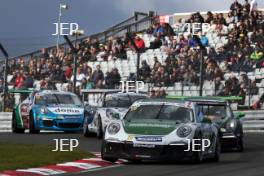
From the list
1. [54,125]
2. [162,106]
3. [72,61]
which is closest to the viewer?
[162,106]

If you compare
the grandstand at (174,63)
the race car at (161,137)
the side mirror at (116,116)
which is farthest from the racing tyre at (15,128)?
the race car at (161,137)

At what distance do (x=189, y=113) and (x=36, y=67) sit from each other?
1674 cm

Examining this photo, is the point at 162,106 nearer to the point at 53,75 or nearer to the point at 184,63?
the point at 184,63

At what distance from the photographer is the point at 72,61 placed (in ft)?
99.1

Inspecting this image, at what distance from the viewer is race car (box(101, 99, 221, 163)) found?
47.0 ft

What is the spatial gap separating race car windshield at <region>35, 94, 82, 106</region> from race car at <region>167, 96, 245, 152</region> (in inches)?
246

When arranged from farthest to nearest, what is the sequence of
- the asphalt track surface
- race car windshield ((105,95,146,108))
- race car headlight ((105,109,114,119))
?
1. race car windshield ((105,95,146,108))
2. race car headlight ((105,109,114,119))
3. the asphalt track surface

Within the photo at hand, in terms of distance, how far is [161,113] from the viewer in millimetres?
15625

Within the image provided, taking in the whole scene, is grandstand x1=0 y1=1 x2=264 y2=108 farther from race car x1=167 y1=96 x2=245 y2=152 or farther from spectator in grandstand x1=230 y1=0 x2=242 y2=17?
race car x1=167 y1=96 x2=245 y2=152

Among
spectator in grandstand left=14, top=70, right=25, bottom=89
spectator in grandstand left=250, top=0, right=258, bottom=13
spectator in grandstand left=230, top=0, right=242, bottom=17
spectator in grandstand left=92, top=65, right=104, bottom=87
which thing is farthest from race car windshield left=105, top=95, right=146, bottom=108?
spectator in grandstand left=230, top=0, right=242, bottom=17

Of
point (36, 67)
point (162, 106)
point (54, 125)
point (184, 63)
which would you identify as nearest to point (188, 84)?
point (184, 63)

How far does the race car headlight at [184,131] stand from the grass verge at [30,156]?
193 cm

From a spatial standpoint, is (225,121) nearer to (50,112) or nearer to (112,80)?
(50,112)

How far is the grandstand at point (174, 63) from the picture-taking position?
87.0ft
